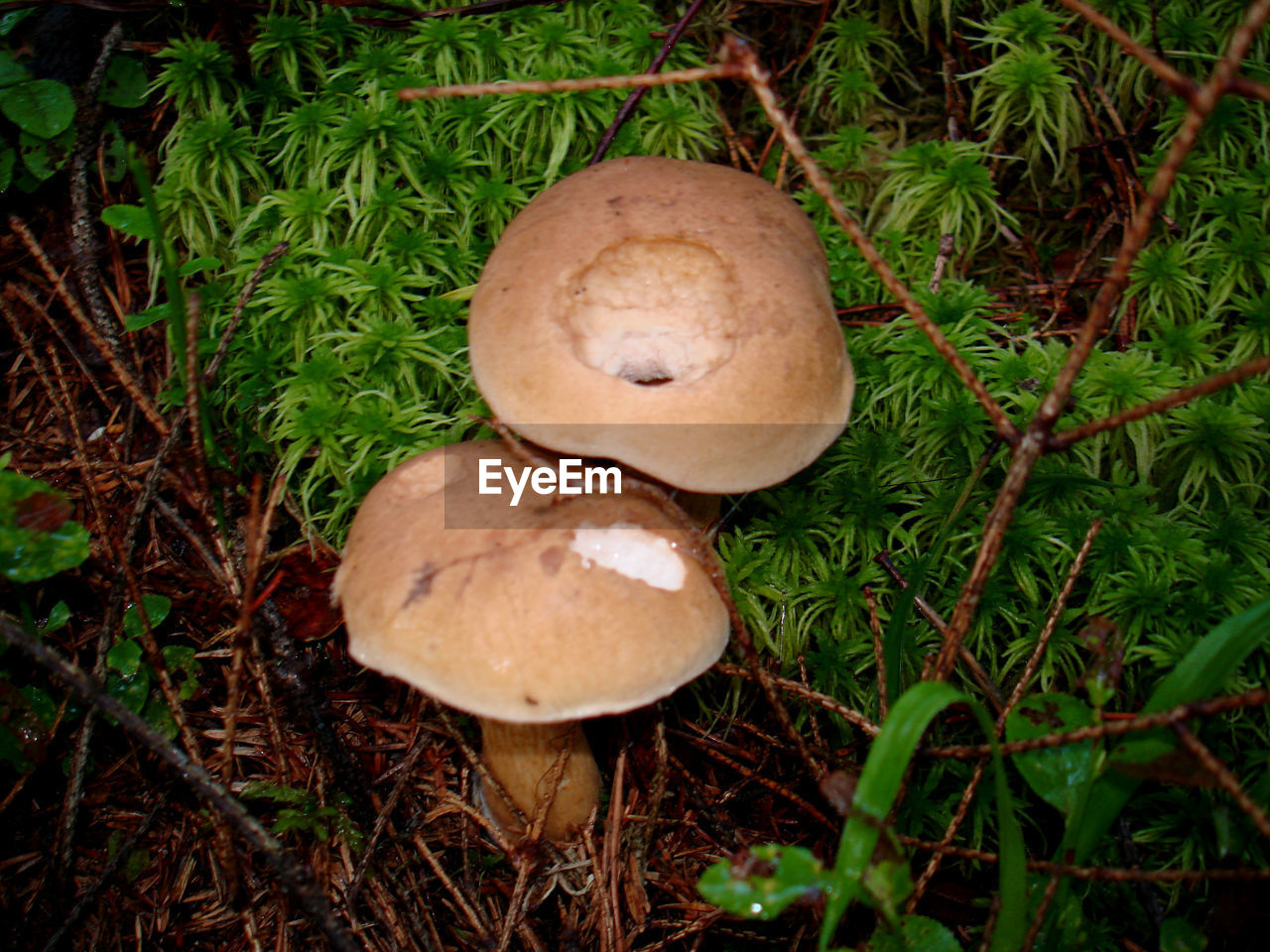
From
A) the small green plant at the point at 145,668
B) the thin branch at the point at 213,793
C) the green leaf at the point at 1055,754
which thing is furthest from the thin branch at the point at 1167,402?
the small green plant at the point at 145,668

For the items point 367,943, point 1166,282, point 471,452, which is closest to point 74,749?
point 367,943

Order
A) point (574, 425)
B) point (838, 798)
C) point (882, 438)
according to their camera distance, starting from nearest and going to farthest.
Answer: point (838, 798) → point (574, 425) → point (882, 438)

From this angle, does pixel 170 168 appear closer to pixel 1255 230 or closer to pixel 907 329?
pixel 907 329

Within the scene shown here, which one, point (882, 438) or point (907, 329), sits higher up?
point (907, 329)

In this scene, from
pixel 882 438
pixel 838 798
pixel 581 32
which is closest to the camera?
pixel 838 798

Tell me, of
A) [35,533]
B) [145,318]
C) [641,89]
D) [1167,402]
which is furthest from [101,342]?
[1167,402]

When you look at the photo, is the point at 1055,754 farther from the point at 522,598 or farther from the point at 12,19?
the point at 12,19

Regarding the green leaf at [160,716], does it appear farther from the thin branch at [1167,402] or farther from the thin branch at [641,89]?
the thin branch at [1167,402]

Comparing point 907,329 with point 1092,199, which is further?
point 1092,199
